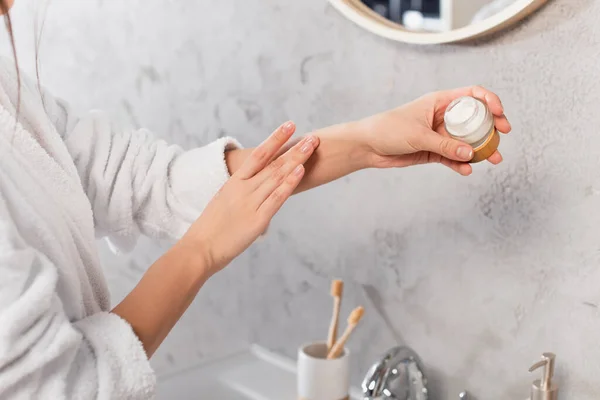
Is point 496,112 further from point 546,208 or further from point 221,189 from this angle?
point 221,189

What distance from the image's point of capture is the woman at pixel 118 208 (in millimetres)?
616

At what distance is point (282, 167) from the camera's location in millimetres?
823

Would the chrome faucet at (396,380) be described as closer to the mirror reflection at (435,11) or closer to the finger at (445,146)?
the finger at (445,146)

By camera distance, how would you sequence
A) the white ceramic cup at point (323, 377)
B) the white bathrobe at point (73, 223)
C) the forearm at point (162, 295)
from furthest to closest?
the white ceramic cup at point (323, 377) → the forearm at point (162, 295) → the white bathrobe at point (73, 223)

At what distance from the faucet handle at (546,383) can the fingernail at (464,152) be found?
269 millimetres

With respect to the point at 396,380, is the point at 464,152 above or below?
above

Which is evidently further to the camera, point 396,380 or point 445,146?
point 396,380

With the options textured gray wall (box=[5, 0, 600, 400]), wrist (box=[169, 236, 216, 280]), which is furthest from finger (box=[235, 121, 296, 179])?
textured gray wall (box=[5, 0, 600, 400])

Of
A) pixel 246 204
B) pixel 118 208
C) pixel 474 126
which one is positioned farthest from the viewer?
→ pixel 118 208

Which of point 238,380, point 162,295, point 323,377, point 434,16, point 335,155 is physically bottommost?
point 238,380

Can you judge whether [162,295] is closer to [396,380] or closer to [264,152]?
[264,152]

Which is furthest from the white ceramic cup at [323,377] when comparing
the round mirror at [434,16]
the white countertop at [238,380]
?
the round mirror at [434,16]

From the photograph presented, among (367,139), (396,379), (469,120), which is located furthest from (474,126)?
(396,379)

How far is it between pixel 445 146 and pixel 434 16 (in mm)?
247
